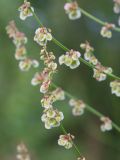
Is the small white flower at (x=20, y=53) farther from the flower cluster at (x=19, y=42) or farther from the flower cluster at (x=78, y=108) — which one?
the flower cluster at (x=78, y=108)

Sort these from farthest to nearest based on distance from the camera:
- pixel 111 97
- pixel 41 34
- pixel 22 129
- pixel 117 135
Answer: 1. pixel 22 129
2. pixel 111 97
3. pixel 117 135
4. pixel 41 34

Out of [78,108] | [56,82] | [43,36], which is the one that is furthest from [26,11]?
[56,82]

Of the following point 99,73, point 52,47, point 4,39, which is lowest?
point 99,73

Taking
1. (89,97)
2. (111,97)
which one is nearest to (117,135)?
(111,97)

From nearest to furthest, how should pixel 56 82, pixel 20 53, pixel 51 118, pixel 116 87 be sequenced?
pixel 51 118, pixel 116 87, pixel 20 53, pixel 56 82

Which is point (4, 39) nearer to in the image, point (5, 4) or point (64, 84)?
point (5, 4)

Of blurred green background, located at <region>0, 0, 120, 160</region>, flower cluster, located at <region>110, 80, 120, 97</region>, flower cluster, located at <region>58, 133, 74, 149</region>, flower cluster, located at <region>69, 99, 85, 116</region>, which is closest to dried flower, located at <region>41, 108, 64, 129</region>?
flower cluster, located at <region>58, 133, 74, 149</region>

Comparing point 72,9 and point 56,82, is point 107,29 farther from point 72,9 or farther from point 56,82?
point 56,82

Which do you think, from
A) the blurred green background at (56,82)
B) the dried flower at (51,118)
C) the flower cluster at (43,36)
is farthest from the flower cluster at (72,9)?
the blurred green background at (56,82)
